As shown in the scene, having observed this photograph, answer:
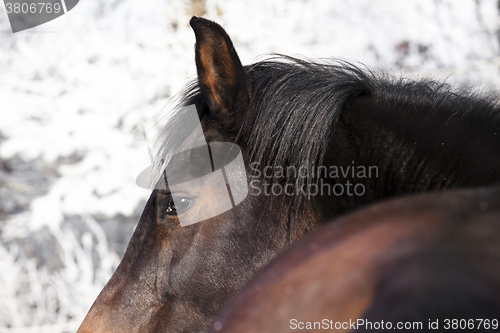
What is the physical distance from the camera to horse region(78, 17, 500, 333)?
1228 mm

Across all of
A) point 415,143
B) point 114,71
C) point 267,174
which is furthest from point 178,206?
point 114,71

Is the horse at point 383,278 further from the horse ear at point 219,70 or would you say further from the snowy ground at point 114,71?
the snowy ground at point 114,71

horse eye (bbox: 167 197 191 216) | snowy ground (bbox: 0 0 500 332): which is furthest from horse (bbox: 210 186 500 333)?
snowy ground (bbox: 0 0 500 332)

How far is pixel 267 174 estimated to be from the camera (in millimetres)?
1287

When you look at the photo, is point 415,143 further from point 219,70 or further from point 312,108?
point 219,70

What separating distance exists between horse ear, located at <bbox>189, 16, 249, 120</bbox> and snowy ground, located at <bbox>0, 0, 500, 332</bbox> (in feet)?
12.2

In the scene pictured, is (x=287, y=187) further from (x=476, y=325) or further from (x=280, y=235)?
(x=476, y=325)

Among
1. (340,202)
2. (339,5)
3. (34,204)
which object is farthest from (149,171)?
(339,5)

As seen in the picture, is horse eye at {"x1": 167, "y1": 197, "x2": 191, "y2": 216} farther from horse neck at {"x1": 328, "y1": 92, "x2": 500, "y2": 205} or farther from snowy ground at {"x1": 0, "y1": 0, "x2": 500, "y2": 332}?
snowy ground at {"x1": 0, "y1": 0, "x2": 500, "y2": 332}

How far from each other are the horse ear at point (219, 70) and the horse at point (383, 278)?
86 cm

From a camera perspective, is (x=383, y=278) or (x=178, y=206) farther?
(x=178, y=206)

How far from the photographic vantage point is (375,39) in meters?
5.50

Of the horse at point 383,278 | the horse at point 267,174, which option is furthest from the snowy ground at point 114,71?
the horse at point 383,278

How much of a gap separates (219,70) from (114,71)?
473 cm
